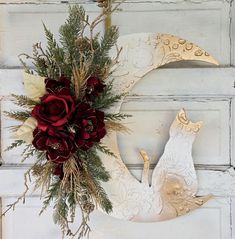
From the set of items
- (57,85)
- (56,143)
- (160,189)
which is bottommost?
(160,189)

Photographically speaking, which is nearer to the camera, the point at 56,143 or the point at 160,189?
the point at 56,143

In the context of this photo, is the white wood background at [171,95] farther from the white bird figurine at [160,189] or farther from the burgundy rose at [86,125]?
the burgundy rose at [86,125]

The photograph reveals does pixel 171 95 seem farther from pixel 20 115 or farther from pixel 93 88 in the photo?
pixel 20 115

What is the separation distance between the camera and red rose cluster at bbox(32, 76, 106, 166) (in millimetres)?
758

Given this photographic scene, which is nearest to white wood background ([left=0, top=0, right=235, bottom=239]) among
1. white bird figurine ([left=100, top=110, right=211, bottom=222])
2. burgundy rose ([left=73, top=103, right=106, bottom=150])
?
white bird figurine ([left=100, top=110, right=211, bottom=222])

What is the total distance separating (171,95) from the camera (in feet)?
3.04

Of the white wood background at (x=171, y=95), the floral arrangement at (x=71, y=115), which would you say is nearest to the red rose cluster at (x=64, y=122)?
the floral arrangement at (x=71, y=115)

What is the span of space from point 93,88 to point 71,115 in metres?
0.08

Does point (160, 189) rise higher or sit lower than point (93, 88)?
lower

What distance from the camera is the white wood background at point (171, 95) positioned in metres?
0.92

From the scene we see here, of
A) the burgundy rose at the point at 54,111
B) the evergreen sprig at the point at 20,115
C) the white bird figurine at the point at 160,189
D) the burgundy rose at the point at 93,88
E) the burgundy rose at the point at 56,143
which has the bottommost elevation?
the white bird figurine at the point at 160,189

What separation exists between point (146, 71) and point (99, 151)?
0.21 meters

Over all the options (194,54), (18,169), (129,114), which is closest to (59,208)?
(18,169)

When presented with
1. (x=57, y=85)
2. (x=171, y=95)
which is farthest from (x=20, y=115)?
(x=171, y=95)
